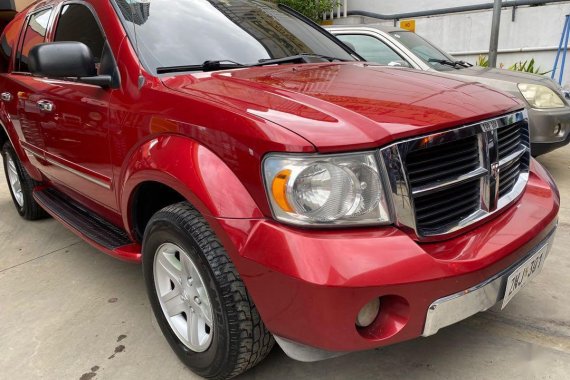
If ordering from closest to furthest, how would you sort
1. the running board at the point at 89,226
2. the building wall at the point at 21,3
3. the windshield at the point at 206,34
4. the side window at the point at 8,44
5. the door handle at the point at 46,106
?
the windshield at the point at 206,34
the running board at the point at 89,226
the door handle at the point at 46,106
the side window at the point at 8,44
the building wall at the point at 21,3

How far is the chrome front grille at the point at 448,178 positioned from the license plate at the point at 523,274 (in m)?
0.23

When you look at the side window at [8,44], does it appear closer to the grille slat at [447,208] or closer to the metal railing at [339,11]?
the grille slat at [447,208]

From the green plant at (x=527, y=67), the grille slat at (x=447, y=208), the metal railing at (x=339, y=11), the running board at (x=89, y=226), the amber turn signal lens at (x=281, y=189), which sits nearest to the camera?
the amber turn signal lens at (x=281, y=189)

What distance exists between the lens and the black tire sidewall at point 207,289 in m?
1.76

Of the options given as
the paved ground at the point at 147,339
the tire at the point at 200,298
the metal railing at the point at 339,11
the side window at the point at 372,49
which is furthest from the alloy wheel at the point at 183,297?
the metal railing at the point at 339,11

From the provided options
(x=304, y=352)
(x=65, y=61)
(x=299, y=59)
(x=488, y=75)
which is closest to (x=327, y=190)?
(x=304, y=352)

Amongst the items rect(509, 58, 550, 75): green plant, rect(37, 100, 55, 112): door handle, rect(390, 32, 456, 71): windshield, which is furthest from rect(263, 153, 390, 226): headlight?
rect(509, 58, 550, 75): green plant

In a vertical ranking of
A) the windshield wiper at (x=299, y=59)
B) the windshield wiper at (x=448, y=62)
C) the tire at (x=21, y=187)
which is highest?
the windshield wiper at (x=299, y=59)

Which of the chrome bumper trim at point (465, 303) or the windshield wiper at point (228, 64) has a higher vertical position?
the windshield wiper at point (228, 64)

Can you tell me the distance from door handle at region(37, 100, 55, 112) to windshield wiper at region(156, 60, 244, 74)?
3.55ft

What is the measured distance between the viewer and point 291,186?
1.53 meters

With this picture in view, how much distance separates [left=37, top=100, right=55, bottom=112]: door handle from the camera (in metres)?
2.88

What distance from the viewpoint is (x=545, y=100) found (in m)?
4.40

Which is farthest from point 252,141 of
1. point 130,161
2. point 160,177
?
point 130,161
